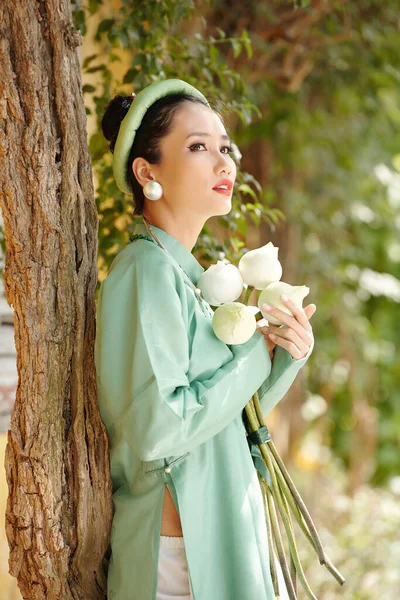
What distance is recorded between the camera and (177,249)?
1420 mm

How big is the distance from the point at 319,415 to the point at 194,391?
405 cm

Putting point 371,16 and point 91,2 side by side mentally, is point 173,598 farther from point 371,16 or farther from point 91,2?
point 371,16

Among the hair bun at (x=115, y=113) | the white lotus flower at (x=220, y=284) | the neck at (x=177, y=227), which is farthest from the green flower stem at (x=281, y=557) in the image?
the hair bun at (x=115, y=113)

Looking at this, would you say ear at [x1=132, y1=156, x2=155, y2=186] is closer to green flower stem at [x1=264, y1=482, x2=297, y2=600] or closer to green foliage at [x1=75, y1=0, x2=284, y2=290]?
green foliage at [x1=75, y1=0, x2=284, y2=290]

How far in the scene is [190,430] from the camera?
4.01 feet

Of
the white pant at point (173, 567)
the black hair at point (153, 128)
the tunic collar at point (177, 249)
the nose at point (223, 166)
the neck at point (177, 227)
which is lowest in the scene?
the white pant at point (173, 567)

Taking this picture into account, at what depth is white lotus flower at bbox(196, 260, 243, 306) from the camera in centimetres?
136

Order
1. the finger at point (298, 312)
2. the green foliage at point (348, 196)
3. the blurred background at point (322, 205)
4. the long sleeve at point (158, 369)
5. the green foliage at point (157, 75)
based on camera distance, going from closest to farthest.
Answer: the long sleeve at point (158, 369)
the finger at point (298, 312)
the green foliage at point (157, 75)
the blurred background at point (322, 205)
the green foliage at point (348, 196)

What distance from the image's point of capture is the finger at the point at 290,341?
1.34 m

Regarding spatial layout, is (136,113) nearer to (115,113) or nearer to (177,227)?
(115,113)

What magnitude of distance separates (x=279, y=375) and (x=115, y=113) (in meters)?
0.64

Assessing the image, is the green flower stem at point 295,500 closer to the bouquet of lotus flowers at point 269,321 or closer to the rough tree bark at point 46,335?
the bouquet of lotus flowers at point 269,321

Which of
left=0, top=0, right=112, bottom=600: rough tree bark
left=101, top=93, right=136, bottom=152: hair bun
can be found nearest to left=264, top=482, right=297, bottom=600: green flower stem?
left=0, top=0, right=112, bottom=600: rough tree bark

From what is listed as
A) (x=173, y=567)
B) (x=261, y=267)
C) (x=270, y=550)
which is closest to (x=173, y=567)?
(x=173, y=567)
